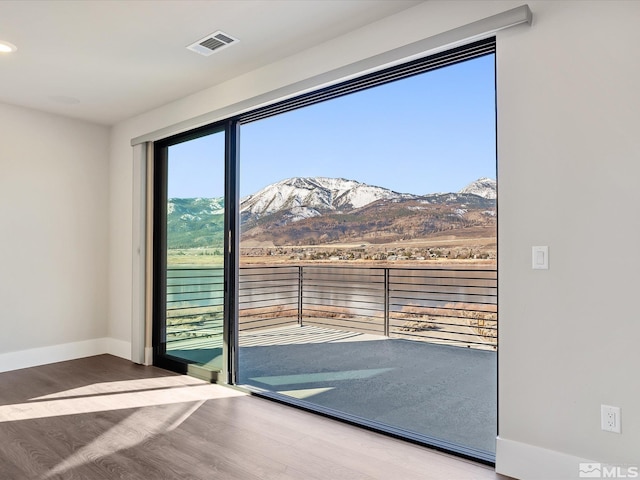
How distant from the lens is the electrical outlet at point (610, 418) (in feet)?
6.55

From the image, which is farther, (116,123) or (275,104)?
(116,123)

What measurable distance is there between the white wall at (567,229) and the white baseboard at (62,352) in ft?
13.3

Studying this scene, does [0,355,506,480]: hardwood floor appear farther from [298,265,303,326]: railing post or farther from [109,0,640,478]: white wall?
[298,265,303,326]: railing post

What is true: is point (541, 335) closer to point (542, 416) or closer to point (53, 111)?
point (542, 416)

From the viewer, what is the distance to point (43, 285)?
4.66 metres

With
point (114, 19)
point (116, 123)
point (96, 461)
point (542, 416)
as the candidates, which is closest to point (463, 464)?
point (542, 416)

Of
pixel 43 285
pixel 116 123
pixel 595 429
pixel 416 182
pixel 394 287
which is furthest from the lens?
pixel 394 287

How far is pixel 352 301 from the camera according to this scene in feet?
22.7

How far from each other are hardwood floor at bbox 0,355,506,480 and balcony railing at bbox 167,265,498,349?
862 mm

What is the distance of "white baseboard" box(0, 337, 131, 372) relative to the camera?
440cm

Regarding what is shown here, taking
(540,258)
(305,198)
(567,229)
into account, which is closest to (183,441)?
(540,258)

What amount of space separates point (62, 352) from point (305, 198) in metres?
3.93

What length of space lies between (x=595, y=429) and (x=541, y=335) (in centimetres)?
46

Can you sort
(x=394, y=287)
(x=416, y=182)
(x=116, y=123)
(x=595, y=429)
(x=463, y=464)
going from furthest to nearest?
(x=394, y=287) → (x=416, y=182) → (x=116, y=123) → (x=463, y=464) → (x=595, y=429)
